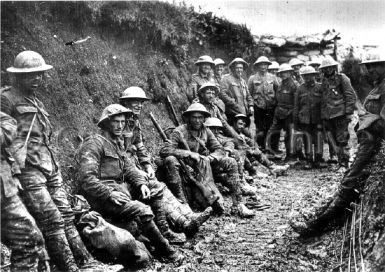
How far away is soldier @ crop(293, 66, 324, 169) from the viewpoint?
11.0 m

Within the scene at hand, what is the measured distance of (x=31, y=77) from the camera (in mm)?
4426

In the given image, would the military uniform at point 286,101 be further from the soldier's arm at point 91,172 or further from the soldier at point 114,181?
the soldier's arm at point 91,172

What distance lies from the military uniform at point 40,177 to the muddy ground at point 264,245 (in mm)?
1126

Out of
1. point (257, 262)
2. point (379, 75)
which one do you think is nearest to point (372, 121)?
point (379, 75)

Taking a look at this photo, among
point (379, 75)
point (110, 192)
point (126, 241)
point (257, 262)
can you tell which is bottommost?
point (257, 262)

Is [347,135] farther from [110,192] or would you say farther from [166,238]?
[110,192]

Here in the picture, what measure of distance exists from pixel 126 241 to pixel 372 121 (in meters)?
3.19

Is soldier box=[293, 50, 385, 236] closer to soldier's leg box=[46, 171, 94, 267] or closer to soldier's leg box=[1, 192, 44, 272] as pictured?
soldier's leg box=[46, 171, 94, 267]

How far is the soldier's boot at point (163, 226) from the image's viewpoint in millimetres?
5891

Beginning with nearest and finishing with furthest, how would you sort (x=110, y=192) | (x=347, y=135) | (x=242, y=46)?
(x=110, y=192)
(x=347, y=135)
(x=242, y=46)

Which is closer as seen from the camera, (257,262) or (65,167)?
(257,262)

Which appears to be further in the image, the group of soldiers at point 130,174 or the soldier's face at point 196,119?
the soldier's face at point 196,119

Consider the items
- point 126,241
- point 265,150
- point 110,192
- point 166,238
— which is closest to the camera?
point 126,241

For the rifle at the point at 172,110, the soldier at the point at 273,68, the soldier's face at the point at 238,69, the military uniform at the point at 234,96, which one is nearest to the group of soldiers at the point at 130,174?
the rifle at the point at 172,110
